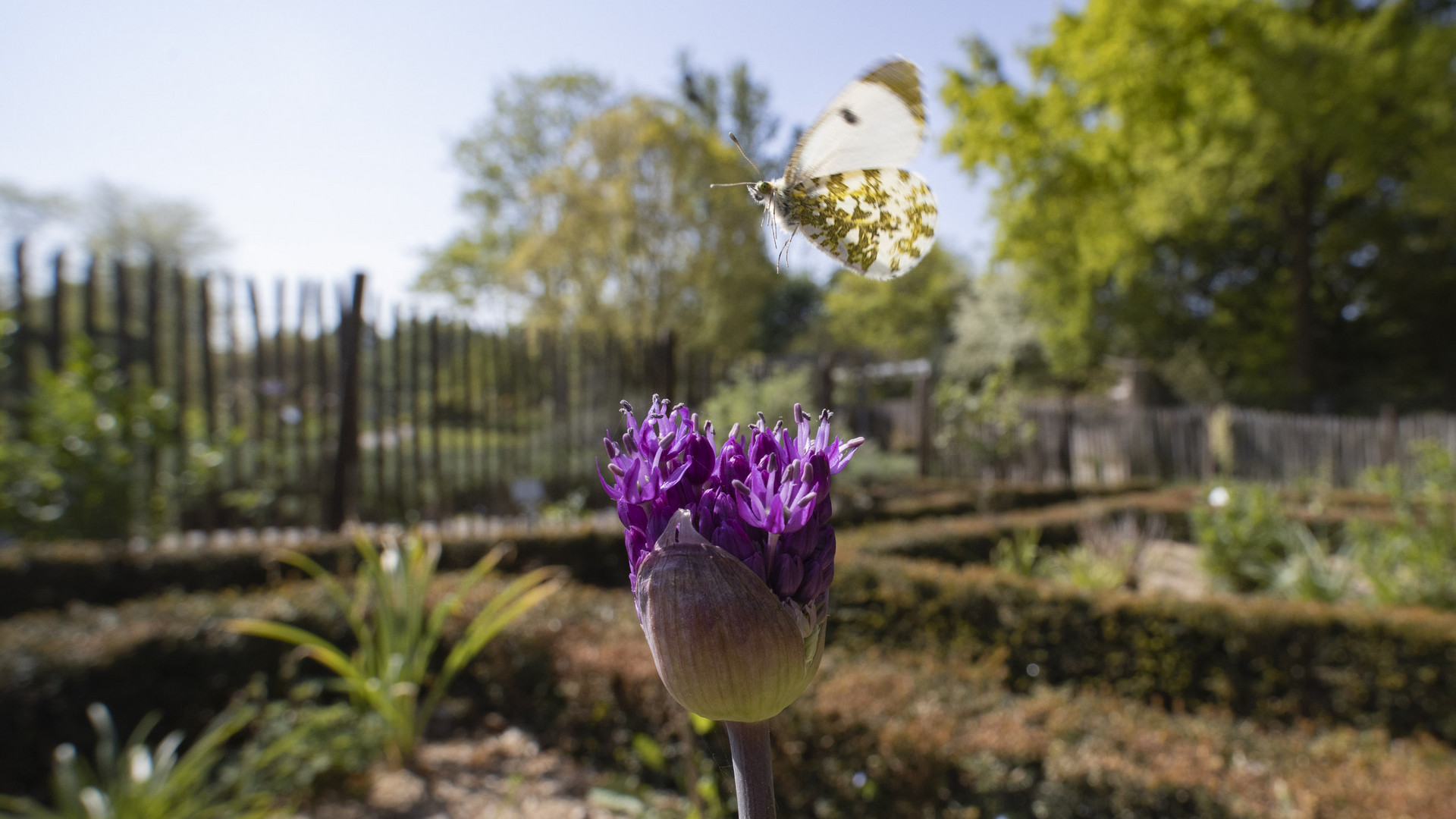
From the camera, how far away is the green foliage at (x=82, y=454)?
4.81m

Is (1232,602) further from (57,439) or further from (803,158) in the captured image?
(57,439)

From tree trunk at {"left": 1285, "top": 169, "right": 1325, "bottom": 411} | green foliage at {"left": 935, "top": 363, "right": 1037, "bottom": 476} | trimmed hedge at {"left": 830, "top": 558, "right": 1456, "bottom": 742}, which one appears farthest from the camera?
tree trunk at {"left": 1285, "top": 169, "right": 1325, "bottom": 411}

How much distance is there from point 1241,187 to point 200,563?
19.2 metres

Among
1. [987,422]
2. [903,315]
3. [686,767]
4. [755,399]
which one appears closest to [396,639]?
[686,767]

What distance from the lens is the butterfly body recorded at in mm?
491

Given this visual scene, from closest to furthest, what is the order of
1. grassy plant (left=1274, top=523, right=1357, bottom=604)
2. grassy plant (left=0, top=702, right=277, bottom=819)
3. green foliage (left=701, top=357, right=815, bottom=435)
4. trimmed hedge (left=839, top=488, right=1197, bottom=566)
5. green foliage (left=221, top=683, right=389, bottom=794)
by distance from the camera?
grassy plant (left=0, top=702, right=277, bottom=819), green foliage (left=221, top=683, right=389, bottom=794), grassy plant (left=1274, top=523, right=1357, bottom=604), trimmed hedge (left=839, top=488, right=1197, bottom=566), green foliage (left=701, top=357, right=815, bottom=435)

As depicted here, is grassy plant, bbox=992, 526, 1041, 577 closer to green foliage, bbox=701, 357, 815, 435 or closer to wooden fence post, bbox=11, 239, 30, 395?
green foliage, bbox=701, 357, 815, 435

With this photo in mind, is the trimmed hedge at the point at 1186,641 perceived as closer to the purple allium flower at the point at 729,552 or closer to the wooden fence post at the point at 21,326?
the purple allium flower at the point at 729,552

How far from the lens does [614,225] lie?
1532 centimetres

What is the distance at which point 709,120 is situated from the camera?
2.44 feet

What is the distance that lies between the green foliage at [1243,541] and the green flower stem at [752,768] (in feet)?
22.0

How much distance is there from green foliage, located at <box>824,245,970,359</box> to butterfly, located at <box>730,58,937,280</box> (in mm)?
29150

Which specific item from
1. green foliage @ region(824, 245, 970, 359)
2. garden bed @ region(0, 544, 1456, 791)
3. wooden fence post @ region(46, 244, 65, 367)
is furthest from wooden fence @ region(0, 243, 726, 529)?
green foliage @ region(824, 245, 970, 359)

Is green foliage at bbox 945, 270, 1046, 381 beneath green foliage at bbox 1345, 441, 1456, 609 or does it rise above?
above
